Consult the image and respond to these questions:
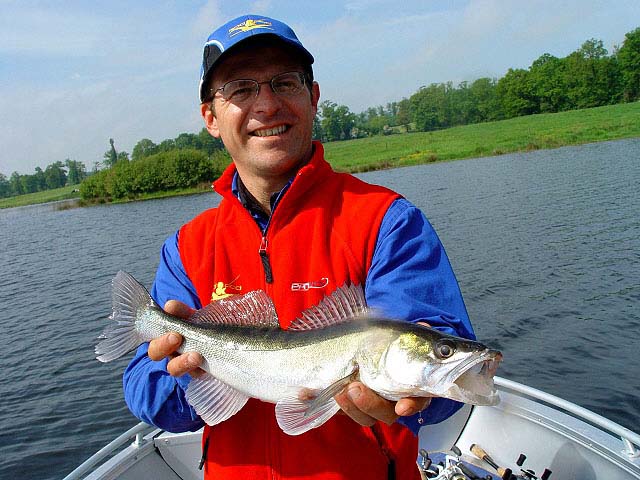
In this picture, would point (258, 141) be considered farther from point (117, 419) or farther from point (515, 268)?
point (515, 268)

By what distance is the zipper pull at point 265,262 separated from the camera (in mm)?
3184

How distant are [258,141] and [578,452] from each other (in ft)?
15.1

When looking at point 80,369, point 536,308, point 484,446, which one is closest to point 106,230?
point 80,369

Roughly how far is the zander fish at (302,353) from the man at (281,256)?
138 millimetres

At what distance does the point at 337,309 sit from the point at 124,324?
136 cm

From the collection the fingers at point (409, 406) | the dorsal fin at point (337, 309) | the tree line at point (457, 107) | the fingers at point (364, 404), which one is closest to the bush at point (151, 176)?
the tree line at point (457, 107)

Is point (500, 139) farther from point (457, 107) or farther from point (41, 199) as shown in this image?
point (41, 199)

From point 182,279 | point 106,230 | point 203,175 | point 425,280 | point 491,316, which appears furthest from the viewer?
point 203,175

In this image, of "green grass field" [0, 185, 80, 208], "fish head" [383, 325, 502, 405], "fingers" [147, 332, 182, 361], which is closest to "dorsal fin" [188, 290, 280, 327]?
"fingers" [147, 332, 182, 361]

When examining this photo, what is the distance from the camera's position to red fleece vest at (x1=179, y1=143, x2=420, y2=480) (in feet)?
9.48

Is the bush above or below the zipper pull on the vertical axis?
below

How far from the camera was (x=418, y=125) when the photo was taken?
122m

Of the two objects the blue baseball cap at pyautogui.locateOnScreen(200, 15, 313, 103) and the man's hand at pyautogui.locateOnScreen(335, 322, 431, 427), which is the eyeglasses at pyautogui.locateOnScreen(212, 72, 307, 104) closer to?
the blue baseball cap at pyautogui.locateOnScreen(200, 15, 313, 103)

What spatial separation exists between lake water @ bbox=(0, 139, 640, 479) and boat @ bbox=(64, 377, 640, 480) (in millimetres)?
3890
